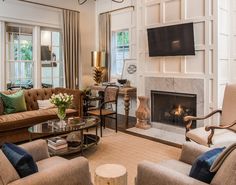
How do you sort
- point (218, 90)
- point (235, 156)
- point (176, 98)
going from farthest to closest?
1. point (176, 98)
2. point (218, 90)
3. point (235, 156)

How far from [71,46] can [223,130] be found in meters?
4.45

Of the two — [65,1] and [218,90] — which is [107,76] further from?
[218,90]

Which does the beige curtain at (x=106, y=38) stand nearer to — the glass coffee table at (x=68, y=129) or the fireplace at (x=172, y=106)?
the fireplace at (x=172, y=106)

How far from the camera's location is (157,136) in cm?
467

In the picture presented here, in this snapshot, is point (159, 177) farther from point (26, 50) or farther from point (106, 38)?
point (106, 38)

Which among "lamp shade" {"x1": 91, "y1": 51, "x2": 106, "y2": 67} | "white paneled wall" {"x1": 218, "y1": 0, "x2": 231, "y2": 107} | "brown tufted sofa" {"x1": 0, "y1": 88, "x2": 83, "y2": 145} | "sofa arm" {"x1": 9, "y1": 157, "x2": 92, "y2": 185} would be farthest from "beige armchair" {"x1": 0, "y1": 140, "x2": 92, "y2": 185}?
"lamp shade" {"x1": 91, "y1": 51, "x2": 106, "y2": 67}

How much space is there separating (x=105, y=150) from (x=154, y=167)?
7.22 ft

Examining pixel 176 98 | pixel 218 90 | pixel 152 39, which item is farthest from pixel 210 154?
pixel 152 39

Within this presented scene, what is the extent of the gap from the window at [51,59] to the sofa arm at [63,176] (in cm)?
453

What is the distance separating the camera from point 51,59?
6.27 metres

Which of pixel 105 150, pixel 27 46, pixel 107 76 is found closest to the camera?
pixel 105 150

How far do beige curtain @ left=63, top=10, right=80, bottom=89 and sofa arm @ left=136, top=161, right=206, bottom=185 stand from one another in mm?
4816

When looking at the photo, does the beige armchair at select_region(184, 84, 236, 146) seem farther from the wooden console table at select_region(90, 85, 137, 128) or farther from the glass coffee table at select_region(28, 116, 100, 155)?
the wooden console table at select_region(90, 85, 137, 128)

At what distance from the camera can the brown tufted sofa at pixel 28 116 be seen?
4.05 m
